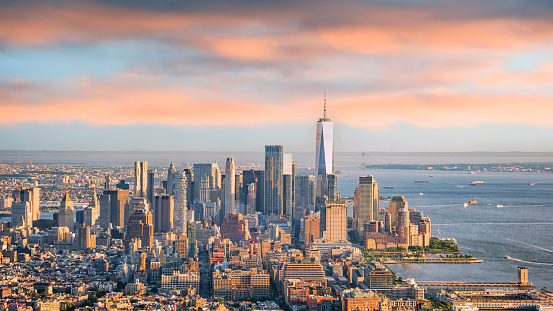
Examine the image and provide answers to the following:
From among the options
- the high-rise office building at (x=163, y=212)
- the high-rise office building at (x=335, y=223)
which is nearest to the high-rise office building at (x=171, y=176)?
the high-rise office building at (x=163, y=212)

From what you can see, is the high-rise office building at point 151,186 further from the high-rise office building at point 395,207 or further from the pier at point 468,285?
the pier at point 468,285

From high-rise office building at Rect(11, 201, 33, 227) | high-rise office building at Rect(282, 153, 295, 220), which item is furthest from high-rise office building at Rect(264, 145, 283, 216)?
high-rise office building at Rect(11, 201, 33, 227)

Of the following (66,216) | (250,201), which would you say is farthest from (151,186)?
(66,216)

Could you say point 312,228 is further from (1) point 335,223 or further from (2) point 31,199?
(2) point 31,199

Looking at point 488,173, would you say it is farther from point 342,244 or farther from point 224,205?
point 342,244

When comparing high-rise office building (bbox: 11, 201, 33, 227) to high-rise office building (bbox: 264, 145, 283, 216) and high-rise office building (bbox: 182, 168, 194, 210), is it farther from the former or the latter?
high-rise office building (bbox: 264, 145, 283, 216)
